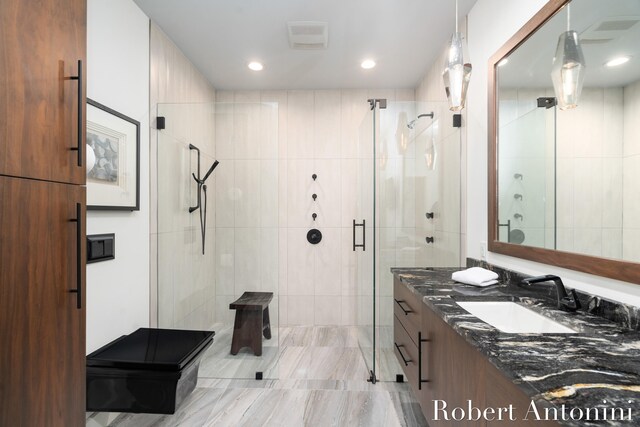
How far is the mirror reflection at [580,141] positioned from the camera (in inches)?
42.1

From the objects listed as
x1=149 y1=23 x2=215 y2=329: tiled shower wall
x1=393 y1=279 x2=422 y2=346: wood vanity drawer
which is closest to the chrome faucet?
x1=393 y1=279 x2=422 y2=346: wood vanity drawer

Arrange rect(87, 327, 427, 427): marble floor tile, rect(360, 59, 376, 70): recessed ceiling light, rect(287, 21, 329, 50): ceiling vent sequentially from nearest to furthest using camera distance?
rect(87, 327, 427, 427): marble floor tile
rect(287, 21, 329, 50): ceiling vent
rect(360, 59, 376, 70): recessed ceiling light

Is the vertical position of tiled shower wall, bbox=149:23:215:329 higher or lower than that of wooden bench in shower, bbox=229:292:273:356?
higher

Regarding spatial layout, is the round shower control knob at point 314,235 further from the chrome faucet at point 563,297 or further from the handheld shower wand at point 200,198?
the chrome faucet at point 563,297

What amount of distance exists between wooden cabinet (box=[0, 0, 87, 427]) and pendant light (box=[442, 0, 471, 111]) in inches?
59.6

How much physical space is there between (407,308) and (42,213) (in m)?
1.71

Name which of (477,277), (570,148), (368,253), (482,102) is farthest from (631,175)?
(368,253)

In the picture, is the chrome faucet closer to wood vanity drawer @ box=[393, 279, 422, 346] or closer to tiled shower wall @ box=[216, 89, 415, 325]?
wood vanity drawer @ box=[393, 279, 422, 346]

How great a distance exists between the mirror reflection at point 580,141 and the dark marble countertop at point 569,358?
281 mm

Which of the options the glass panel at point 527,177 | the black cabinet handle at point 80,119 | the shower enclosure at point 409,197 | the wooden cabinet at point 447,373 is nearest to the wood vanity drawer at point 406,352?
the wooden cabinet at point 447,373

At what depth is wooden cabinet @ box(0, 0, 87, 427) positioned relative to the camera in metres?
0.86

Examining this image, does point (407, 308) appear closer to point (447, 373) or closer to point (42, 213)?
point (447, 373)

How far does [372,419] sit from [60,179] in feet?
6.43

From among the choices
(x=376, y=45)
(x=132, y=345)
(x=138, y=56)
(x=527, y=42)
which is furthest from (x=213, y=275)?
(x=527, y=42)
